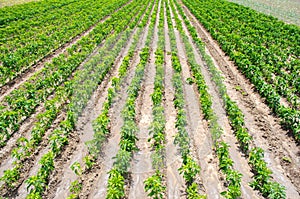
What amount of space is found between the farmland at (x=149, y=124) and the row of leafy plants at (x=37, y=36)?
0.46 feet

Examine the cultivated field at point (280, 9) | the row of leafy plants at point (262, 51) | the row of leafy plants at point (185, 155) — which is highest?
the cultivated field at point (280, 9)

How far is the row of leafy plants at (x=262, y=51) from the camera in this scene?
10797 mm

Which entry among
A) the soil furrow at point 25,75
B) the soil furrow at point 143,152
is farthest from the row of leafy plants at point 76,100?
the soil furrow at point 25,75

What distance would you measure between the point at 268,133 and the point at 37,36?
1792 cm

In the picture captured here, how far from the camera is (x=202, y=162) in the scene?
820cm

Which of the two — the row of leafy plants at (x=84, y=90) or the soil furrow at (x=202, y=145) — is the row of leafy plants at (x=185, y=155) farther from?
the row of leafy plants at (x=84, y=90)

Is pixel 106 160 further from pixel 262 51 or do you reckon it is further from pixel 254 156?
pixel 262 51

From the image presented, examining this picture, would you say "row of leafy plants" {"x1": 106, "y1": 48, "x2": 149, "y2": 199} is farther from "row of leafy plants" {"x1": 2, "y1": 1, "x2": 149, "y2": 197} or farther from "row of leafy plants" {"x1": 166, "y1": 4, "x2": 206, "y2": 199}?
"row of leafy plants" {"x1": 2, "y1": 1, "x2": 149, "y2": 197}

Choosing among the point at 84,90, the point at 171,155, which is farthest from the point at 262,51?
→ the point at 84,90

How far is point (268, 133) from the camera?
31.9ft

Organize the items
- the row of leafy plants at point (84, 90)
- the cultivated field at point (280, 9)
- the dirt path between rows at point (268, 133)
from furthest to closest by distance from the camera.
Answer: the cultivated field at point (280, 9) → the row of leafy plants at point (84, 90) → the dirt path between rows at point (268, 133)

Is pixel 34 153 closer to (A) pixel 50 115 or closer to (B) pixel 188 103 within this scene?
(A) pixel 50 115

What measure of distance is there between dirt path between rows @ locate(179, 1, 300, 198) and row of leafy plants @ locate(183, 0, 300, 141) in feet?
1.21

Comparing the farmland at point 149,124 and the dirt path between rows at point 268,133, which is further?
the dirt path between rows at point 268,133
